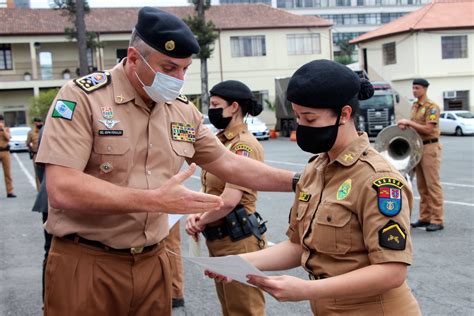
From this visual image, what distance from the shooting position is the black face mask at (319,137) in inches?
89.7

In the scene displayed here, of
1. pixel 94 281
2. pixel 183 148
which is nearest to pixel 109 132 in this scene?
pixel 183 148

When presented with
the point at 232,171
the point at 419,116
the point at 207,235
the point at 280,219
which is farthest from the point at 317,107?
the point at 280,219

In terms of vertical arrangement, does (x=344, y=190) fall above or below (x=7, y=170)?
above

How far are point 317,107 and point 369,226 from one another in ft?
1.59

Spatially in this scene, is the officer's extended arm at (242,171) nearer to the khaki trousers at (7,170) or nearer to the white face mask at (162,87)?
the white face mask at (162,87)

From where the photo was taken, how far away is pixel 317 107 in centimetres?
223

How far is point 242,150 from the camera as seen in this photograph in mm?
3820

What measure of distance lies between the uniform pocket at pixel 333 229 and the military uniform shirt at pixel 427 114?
607 cm

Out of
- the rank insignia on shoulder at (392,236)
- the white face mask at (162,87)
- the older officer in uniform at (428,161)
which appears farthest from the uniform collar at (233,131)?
the older officer in uniform at (428,161)

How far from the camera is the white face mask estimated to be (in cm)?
275

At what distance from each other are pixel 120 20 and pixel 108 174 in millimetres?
41439

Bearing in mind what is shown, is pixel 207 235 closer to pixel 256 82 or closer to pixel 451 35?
pixel 451 35

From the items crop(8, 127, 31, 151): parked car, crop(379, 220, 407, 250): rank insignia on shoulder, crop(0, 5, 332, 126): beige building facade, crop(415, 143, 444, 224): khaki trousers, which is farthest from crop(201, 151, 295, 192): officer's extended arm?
crop(0, 5, 332, 126): beige building facade

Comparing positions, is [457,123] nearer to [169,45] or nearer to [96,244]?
[169,45]
